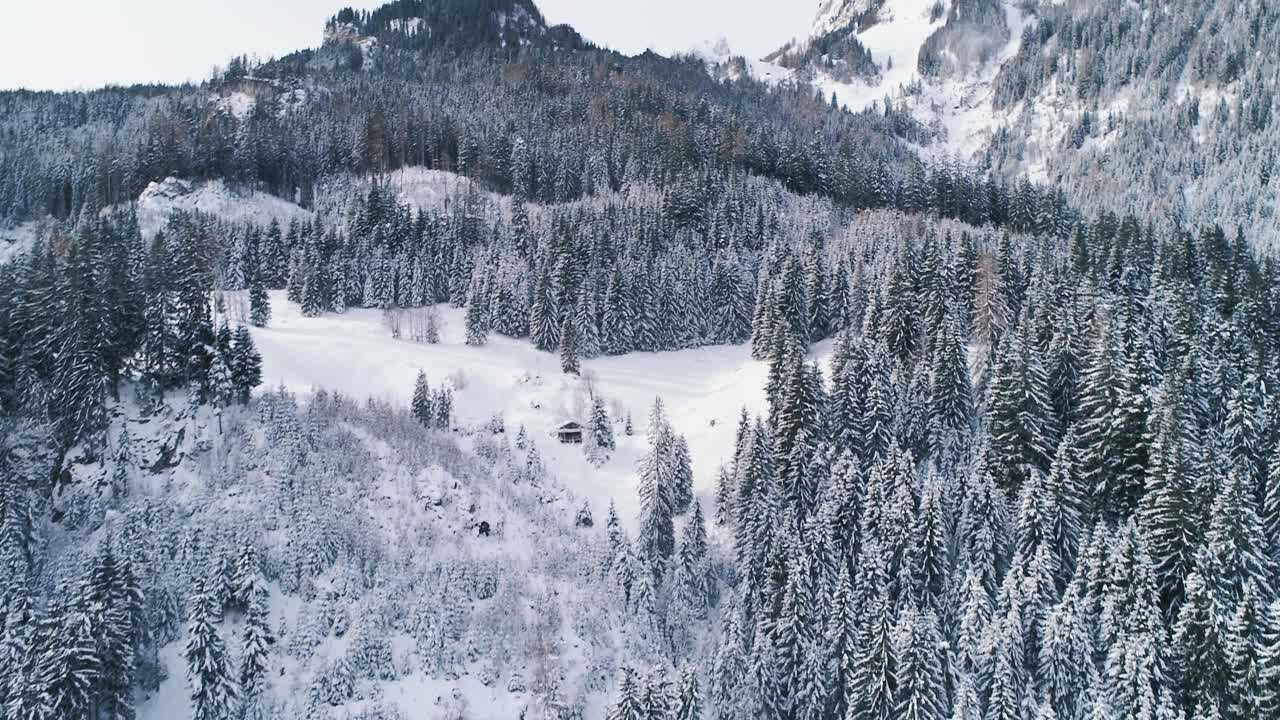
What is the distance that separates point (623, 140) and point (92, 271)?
98487 millimetres

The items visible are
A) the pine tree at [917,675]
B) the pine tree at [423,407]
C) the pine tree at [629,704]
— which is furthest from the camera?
the pine tree at [423,407]

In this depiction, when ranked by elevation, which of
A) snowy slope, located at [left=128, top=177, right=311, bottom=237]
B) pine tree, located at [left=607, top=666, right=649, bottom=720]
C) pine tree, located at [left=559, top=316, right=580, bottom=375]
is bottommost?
pine tree, located at [left=607, top=666, right=649, bottom=720]

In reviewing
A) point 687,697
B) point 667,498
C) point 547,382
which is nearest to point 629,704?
point 687,697

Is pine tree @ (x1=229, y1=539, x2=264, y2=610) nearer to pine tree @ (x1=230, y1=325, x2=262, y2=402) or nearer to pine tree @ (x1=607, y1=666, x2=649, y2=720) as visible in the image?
pine tree @ (x1=230, y1=325, x2=262, y2=402)

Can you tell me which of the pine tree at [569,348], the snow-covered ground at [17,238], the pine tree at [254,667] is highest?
the snow-covered ground at [17,238]

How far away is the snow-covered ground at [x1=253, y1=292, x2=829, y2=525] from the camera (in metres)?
72.9

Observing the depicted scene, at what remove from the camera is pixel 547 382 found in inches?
3319

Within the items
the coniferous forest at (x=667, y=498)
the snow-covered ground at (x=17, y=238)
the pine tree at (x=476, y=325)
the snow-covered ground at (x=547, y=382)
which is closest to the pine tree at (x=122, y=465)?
the coniferous forest at (x=667, y=498)

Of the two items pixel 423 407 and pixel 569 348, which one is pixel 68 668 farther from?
pixel 569 348

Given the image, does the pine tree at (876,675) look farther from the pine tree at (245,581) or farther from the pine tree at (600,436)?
the pine tree at (245,581)

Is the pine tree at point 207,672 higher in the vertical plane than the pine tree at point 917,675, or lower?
lower

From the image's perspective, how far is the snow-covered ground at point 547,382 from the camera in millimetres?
72875

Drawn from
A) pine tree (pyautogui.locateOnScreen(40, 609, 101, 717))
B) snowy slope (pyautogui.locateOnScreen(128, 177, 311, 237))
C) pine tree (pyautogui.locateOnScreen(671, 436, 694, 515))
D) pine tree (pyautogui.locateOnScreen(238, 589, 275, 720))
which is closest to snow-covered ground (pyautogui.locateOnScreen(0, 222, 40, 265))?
snowy slope (pyautogui.locateOnScreen(128, 177, 311, 237))

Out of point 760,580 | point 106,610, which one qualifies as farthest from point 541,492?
point 106,610
